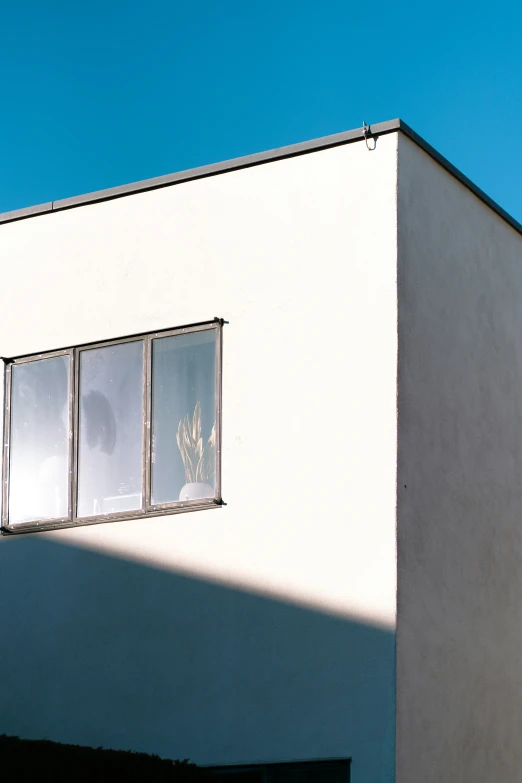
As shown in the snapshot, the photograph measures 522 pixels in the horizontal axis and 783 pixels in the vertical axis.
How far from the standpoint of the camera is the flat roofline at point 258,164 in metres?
10.9

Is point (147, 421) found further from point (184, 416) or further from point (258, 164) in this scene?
point (258, 164)

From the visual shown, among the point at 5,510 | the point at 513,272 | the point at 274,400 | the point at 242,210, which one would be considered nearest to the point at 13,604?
the point at 5,510

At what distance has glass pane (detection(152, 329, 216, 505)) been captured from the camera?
443 inches

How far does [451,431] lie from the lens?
1111 cm

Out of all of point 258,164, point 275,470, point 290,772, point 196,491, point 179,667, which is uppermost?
point 258,164

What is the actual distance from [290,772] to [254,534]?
5.98ft

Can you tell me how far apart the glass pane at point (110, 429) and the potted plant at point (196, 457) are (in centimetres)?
44

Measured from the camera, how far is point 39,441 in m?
12.2

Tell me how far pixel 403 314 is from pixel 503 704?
11.0 feet

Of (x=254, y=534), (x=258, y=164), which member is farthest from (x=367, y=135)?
(x=254, y=534)

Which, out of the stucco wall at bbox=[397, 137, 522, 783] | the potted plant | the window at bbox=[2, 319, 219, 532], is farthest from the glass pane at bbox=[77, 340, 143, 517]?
the stucco wall at bbox=[397, 137, 522, 783]

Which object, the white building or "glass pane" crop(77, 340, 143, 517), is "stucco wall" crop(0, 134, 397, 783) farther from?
"glass pane" crop(77, 340, 143, 517)

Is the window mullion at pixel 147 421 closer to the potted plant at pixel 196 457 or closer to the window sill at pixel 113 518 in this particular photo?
the window sill at pixel 113 518

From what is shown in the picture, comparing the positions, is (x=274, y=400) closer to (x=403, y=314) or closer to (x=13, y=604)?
(x=403, y=314)
